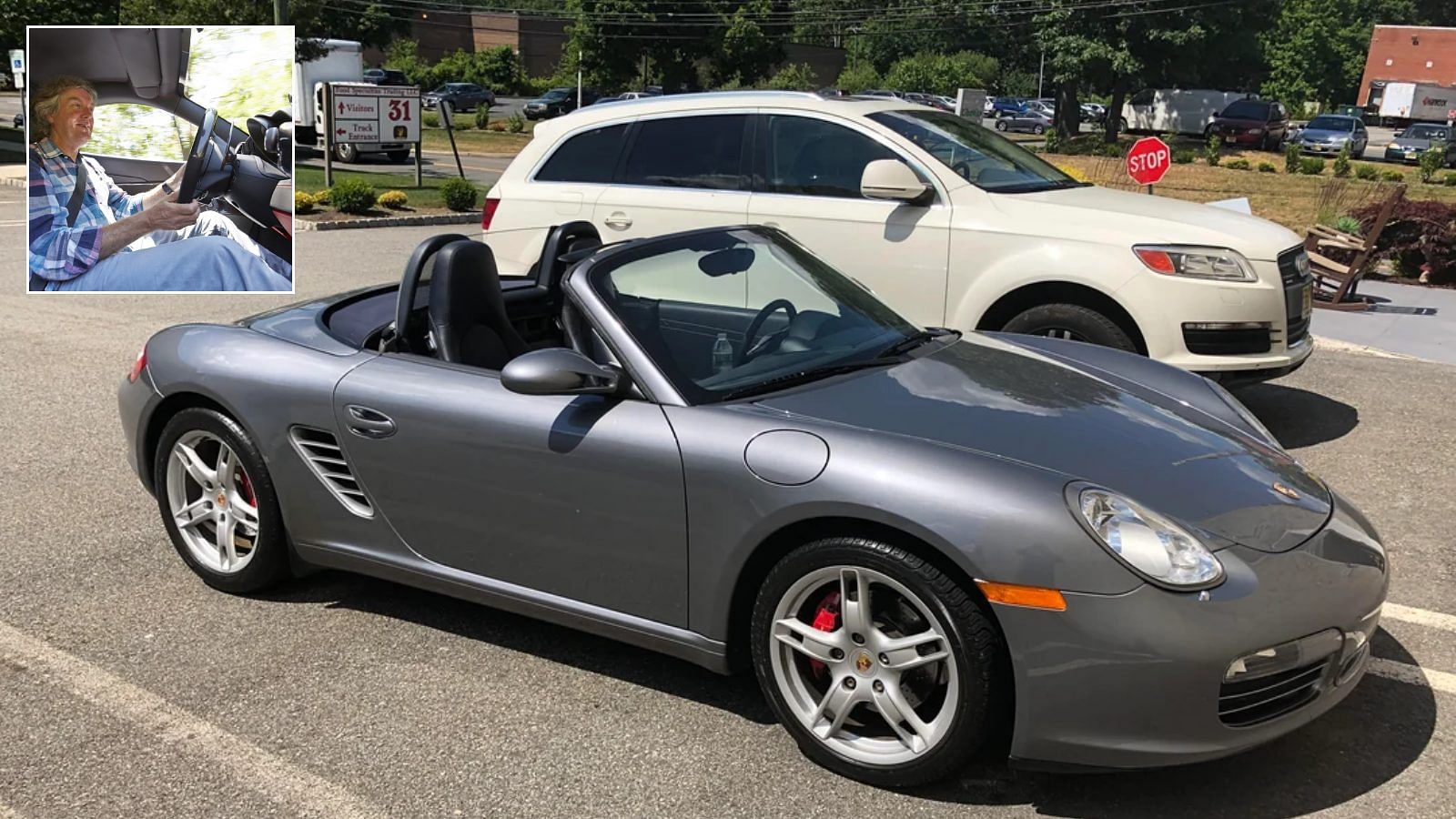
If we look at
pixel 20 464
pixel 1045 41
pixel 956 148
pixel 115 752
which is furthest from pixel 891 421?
pixel 1045 41

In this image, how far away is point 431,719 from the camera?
11.7 ft

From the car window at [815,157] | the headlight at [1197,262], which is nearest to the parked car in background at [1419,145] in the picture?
the headlight at [1197,262]

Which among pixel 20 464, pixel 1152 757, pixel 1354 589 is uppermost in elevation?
pixel 1354 589

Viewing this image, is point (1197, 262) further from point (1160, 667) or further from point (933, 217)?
point (1160, 667)

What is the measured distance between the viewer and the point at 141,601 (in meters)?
4.39

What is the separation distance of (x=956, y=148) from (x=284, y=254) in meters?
4.66

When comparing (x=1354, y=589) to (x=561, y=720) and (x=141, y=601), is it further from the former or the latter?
(x=141, y=601)

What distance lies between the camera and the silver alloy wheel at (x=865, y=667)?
3.06 m

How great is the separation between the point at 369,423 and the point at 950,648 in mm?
1974

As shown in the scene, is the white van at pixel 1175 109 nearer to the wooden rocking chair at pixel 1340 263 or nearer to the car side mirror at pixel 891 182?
the wooden rocking chair at pixel 1340 263

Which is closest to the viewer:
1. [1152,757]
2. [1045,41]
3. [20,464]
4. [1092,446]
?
[1152,757]

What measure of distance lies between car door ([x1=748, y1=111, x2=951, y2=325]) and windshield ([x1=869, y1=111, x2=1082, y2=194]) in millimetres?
234

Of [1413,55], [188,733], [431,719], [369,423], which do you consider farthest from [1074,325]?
[1413,55]

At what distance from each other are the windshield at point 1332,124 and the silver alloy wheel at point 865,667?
43627mm
